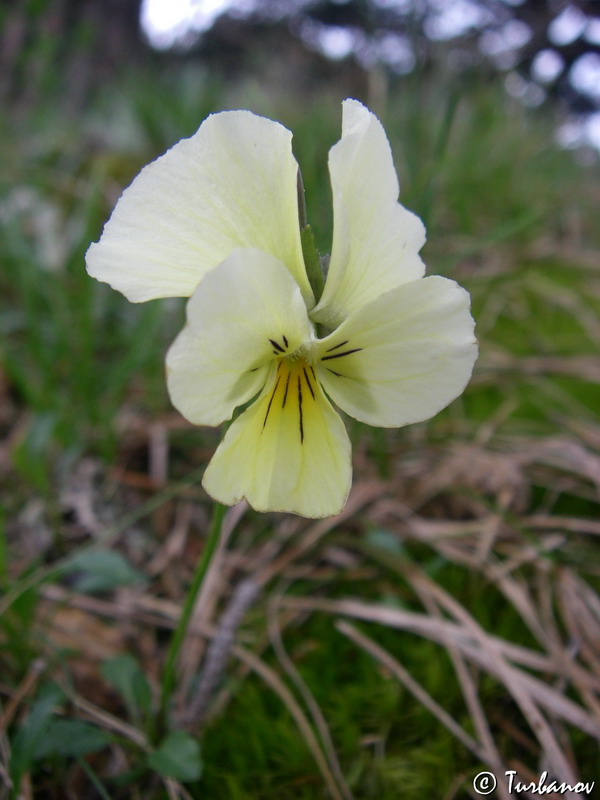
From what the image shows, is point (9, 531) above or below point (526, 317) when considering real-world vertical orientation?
below

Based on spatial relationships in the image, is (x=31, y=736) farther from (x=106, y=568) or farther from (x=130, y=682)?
(x=106, y=568)

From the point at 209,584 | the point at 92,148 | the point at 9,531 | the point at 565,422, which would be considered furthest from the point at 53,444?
the point at 92,148

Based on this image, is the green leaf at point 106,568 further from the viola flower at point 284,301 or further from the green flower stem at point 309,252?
the green flower stem at point 309,252

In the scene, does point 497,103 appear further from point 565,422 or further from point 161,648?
point 161,648

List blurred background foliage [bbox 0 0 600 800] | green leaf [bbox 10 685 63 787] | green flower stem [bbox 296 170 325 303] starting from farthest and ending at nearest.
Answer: blurred background foliage [bbox 0 0 600 800]
green leaf [bbox 10 685 63 787]
green flower stem [bbox 296 170 325 303]

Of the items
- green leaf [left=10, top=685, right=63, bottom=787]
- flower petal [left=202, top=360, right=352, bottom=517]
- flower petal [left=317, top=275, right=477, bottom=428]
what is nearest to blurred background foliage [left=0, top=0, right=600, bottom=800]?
green leaf [left=10, top=685, right=63, bottom=787]

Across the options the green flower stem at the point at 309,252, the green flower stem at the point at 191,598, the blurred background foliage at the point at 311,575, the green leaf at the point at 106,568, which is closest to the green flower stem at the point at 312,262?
the green flower stem at the point at 309,252

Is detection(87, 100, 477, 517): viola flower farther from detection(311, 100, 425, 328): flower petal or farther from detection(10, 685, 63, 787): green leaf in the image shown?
detection(10, 685, 63, 787): green leaf
